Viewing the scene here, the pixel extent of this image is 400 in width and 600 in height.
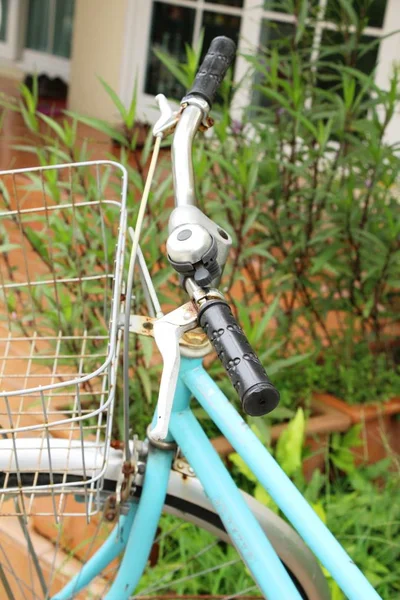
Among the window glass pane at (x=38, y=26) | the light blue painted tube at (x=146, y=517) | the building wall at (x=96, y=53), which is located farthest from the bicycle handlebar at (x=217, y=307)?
the window glass pane at (x=38, y=26)

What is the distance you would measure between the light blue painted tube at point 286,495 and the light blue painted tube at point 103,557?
34 centimetres

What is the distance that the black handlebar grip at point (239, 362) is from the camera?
2.88ft

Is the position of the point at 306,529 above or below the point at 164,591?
above

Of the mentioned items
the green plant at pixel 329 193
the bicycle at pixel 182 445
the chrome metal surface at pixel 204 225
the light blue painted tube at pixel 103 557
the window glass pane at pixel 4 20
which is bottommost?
the light blue painted tube at pixel 103 557

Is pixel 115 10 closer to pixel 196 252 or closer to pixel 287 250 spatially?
pixel 287 250

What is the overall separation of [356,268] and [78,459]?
57.9 inches

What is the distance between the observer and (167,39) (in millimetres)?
7383

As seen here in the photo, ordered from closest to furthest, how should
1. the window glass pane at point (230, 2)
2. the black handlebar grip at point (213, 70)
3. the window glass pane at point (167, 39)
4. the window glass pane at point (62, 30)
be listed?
the black handlebar grip at point (213, 70), the window glass pane at point (230, 2), the window glass pane at point (167, 39), the window glass pane at point (62, 30)

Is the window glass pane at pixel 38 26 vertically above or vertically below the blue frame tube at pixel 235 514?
above

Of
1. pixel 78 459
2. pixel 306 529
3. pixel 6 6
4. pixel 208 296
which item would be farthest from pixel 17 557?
pixel 6 6

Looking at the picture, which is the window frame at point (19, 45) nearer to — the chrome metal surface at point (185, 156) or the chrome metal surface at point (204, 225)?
the chrome metal surface at point (185, 156)

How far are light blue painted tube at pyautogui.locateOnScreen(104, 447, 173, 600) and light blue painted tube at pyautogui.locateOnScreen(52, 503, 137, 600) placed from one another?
0.13ft

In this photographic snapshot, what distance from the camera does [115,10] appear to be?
7.45 metres

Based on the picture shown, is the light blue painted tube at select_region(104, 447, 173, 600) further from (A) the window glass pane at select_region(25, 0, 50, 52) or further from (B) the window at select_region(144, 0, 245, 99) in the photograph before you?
(A) the window glass pane at select_region(25, 0, 50, 52)
